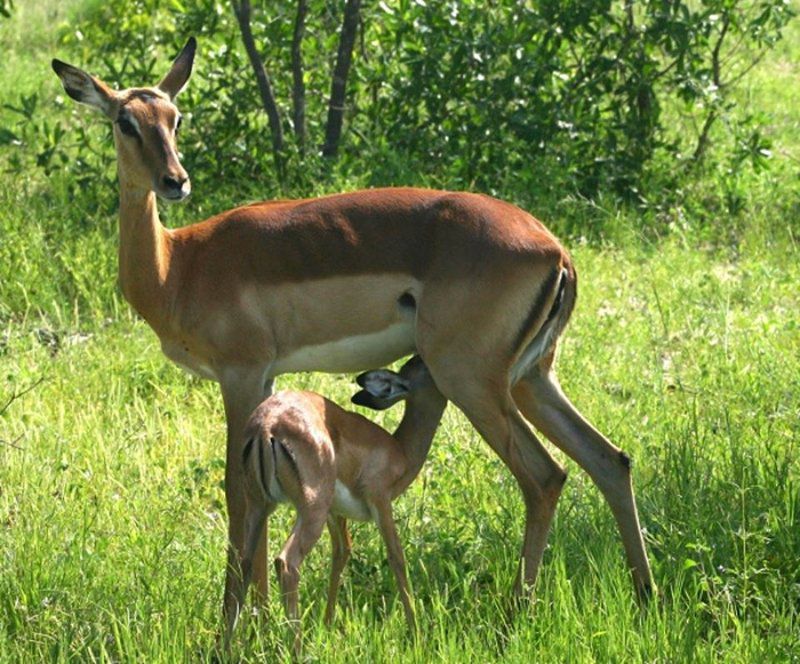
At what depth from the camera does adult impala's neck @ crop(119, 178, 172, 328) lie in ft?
16.8

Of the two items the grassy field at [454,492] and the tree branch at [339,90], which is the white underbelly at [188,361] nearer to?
the grassy field at [454,492]

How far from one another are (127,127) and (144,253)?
0.41m

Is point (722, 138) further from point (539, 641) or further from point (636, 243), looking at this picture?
point (539, 641)

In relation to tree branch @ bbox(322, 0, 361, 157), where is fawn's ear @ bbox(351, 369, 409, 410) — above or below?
above

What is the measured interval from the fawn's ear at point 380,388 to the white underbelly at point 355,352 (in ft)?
Answer: 0.23

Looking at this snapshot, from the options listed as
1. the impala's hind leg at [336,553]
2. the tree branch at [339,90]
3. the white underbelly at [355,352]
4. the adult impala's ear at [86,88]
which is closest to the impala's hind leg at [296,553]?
the impala's hind leg at [336,553]

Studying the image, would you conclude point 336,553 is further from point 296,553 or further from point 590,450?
point 590,450

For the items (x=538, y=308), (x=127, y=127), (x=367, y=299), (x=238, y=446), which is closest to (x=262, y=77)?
(x=127, y=127)

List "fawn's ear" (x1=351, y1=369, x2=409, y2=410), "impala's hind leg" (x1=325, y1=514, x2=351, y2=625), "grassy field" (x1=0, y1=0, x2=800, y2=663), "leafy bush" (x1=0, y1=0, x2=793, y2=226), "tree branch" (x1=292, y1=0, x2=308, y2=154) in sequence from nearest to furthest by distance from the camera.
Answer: "grassy field" (x1=0, y1=0, x2=800, y2=663)
"impala's hind leg" (x1=325, y1=514, x2=351, y2=625)
"fawn's ear" (x1=351, y1=369, x2=409, y2=410)
"tree branch" (x1=292, y1=0, x2=308, y2=154)
"leafy bush" (x1=0, y1=0, x2=793, y2=226)

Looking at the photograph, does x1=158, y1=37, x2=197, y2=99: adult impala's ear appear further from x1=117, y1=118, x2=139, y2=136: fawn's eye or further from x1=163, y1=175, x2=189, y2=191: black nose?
x1=163, y1=175, x2=189, y2=191: black nose

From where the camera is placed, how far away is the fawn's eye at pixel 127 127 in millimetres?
5086

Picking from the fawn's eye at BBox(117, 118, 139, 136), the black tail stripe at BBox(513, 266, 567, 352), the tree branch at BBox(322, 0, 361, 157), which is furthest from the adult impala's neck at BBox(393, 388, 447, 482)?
the tree branch at BBox(322, 0, 361, 157)

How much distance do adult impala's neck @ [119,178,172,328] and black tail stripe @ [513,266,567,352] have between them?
1.20 m

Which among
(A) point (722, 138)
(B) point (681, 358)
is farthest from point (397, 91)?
(B) point (681, 358)
